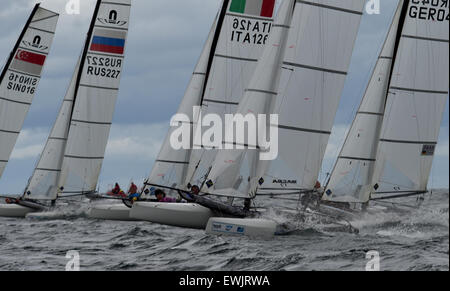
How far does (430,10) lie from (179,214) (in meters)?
8.94

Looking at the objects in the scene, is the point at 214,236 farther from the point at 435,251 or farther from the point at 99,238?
the point at 435,251

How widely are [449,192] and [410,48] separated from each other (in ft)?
50.5

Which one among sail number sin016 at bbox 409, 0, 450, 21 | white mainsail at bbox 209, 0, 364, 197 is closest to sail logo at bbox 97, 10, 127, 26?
white mainsail at bbox 209, 0, 364, 197

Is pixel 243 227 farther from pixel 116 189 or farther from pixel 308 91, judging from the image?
pixel 116 189

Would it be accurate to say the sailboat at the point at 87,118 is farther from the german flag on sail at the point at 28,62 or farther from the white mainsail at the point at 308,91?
the white mainsail at the point at 308,91

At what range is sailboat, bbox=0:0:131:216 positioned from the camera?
1101 inches

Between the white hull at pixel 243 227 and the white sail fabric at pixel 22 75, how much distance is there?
1480 cm

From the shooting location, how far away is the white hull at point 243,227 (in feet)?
55.3

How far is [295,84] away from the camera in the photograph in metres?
19.0

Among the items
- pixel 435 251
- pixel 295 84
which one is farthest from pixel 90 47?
pixel 435 251

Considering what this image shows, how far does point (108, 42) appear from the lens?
2867 centimetres

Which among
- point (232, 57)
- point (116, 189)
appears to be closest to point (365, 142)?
point (232, 57)
